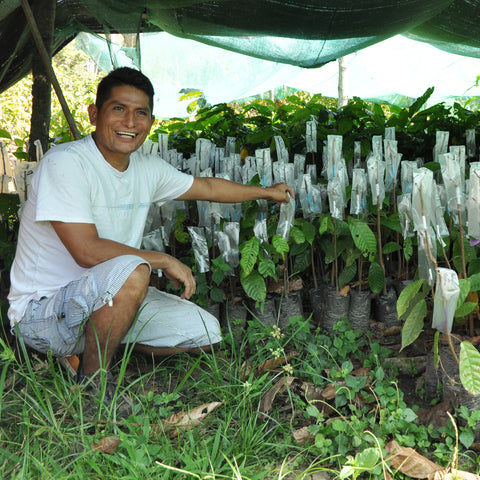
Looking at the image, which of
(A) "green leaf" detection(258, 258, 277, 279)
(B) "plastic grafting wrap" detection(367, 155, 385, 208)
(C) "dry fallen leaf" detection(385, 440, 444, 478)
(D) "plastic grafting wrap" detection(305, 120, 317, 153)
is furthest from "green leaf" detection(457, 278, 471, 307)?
(D) "plastic grafting wrap" detection(305, 120, 317, 153)

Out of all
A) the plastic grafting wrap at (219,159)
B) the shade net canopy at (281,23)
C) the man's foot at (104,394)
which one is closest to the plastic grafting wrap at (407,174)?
the plastic grafting wrap at (219,159)

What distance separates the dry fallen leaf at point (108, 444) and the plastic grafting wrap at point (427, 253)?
108 centimetres

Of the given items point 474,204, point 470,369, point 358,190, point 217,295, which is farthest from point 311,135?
point 470,369

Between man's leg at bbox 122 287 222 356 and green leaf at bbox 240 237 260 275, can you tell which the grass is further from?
green leaf at bbox 240 237 260 275

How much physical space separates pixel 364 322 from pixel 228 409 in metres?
0.86

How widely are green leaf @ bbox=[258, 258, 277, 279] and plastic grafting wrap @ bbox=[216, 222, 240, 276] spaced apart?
0.12 metres

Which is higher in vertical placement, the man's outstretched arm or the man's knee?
the man's outstretched arm

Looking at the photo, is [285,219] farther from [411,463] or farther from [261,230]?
[411,463]

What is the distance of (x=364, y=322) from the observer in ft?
8.32

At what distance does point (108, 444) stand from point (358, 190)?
1.37 metres

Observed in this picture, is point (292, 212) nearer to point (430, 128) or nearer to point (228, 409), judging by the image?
point (228, 409)

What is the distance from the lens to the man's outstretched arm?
94.0 inches

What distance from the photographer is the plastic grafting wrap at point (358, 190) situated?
2365 millimetres

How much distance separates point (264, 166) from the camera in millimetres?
2604
